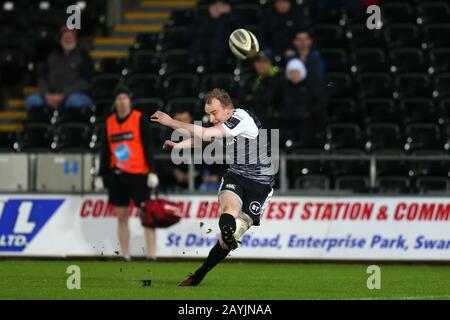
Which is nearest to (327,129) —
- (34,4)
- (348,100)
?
(348,100)

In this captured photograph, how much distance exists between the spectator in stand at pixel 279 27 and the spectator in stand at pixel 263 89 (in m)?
1.75

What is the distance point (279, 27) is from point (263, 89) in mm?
2343

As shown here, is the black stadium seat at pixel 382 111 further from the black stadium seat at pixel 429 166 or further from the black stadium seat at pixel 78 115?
the black stadium seat at pixel 78 115

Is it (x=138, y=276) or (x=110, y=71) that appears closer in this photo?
(x=138, y=276)

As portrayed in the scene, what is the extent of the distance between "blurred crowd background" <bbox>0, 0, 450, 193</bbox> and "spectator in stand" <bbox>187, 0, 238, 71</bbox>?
0.02 metres

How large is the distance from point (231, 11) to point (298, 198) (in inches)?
226

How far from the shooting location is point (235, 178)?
47.2 feet

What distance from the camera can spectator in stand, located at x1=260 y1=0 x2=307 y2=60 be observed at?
2284 cm

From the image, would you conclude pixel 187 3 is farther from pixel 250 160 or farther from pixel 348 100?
pixel 250 160

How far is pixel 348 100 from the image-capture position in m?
22.1

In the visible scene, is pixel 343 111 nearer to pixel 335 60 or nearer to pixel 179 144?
pixel 335 60

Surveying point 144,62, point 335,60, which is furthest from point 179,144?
point 144,62

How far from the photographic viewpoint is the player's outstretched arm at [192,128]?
42.1 ft

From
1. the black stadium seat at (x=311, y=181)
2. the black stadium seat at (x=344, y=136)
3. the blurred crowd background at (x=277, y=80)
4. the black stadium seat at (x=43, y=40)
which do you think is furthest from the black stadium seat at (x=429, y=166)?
the black stadium seat at (x=43, y=40)
